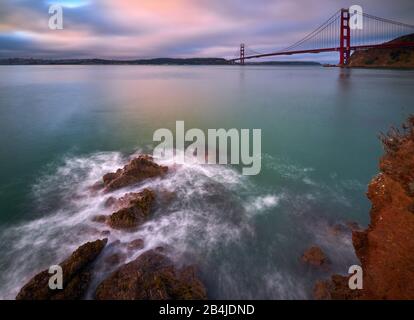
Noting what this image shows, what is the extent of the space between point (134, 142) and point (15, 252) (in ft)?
37.9

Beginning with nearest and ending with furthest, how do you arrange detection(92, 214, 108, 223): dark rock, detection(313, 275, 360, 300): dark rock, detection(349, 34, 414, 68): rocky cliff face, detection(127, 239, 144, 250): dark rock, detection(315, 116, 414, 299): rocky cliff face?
detection(315, 116, 414, 299): rocky cliff face < detection(313, 275, 360, 300): dark rock < detection(127, 239, 144, 250): dark rock < detection(92, 214, 108, 223): dark rock < detection(349, 34, 414, 68): rocky cliff face

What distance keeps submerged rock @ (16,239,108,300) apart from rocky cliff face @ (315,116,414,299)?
6.59 metres

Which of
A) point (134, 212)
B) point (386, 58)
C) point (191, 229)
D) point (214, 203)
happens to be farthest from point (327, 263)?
point (386, 58)

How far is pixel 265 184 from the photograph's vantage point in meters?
12.8

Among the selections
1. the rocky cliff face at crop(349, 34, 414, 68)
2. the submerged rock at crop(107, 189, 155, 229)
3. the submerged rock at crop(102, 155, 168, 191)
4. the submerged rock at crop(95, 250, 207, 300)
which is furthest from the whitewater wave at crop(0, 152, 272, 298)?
the rocky cliff face at crop(349, 34, 414, 68)

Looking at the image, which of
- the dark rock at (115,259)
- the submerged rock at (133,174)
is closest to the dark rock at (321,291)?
the dark rock at (115,259)

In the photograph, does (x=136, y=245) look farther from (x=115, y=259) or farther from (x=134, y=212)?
(x=134, y=212)

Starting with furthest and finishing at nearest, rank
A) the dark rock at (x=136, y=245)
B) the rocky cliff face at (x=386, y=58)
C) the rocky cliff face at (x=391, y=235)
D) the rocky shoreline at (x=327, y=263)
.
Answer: the rocky cliff face at (x=386, y=58)
the dark rock at (x=136, y=245)
the rocky shoreline at (x=327, y=263)
the rocky cliff face at (x=391, y=235)

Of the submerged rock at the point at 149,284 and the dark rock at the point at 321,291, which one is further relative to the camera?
the dark rock at the point at 321,291

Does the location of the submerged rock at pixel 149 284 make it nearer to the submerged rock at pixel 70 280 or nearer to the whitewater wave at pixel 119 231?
the submerged rock at pixel 70 280

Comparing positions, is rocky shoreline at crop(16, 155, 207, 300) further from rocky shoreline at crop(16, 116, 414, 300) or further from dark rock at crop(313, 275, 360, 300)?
dark rock at crop(313, 275, 360, 300)

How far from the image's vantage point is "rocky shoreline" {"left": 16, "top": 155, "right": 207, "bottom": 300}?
637 cm

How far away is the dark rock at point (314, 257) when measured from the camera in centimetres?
784
